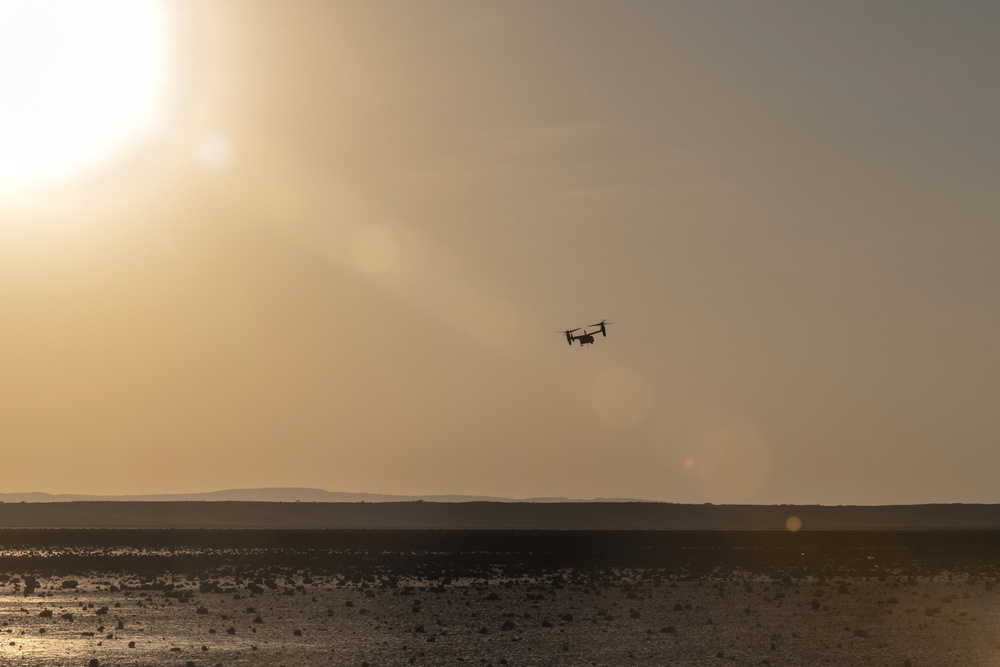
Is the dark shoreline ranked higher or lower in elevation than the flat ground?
higher

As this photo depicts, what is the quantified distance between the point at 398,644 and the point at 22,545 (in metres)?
73.9

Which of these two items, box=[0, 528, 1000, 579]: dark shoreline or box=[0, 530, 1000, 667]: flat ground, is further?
box=[0, 528, 1000, 579]: dark shoreline

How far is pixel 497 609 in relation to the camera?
46938 millimetres

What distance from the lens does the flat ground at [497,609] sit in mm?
35188

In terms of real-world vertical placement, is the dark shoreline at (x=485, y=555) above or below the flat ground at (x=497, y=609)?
above

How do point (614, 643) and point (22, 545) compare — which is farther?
point (22, 545)

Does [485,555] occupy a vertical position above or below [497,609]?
above

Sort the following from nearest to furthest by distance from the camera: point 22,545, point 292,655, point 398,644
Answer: point 292,655 < point 398,644 < point 22,545

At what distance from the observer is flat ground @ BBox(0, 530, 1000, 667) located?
35188 millimetres

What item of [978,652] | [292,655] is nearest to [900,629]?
[978,652]

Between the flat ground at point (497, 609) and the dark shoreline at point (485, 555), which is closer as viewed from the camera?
the flat ground at point (497, 609)

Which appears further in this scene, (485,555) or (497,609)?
(485,555)

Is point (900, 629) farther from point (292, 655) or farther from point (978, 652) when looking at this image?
point (292, 655)

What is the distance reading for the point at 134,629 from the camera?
40.6m
